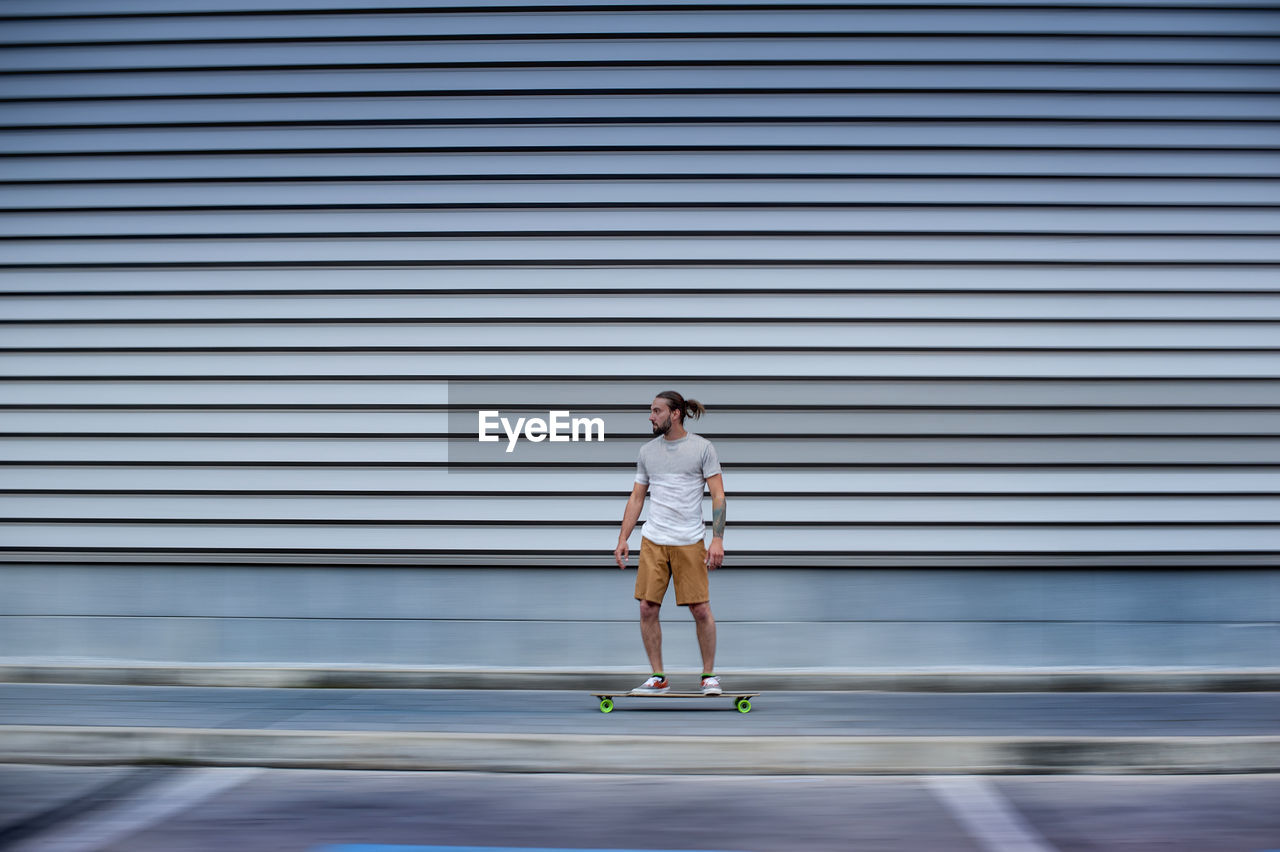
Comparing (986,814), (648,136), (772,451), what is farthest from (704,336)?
(986,814)

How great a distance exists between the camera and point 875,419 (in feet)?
22.5

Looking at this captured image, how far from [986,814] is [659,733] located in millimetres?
1650

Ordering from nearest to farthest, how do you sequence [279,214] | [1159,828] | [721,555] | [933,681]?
[1159,828] → [721,555] → [933,681] → [279,214]

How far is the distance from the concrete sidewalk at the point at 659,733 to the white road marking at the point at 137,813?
22 centimetres

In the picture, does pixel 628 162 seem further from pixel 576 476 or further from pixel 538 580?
pixel 538 580

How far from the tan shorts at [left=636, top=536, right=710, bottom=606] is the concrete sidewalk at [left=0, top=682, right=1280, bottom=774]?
0.64 m

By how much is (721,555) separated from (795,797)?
163 centimetres

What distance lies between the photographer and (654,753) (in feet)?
15.7

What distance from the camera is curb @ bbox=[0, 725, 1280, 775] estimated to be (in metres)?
4.74

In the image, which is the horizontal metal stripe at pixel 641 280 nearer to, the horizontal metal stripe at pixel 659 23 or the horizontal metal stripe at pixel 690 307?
the horizontal metal stripe at pixel 690 307

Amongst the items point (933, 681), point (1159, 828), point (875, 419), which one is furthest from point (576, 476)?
point (1159, 828)

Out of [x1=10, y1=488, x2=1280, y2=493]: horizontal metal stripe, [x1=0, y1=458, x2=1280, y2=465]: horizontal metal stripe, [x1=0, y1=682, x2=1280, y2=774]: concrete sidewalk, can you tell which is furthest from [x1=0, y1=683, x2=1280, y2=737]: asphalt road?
[x1=0, y1=458, x2=1280, y2=465]: horizontal metal stripe

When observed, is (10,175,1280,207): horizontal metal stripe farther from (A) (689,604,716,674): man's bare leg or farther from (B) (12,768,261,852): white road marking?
(B) (12,768,261,852): white road marking

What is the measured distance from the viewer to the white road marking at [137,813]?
3.79 metres
